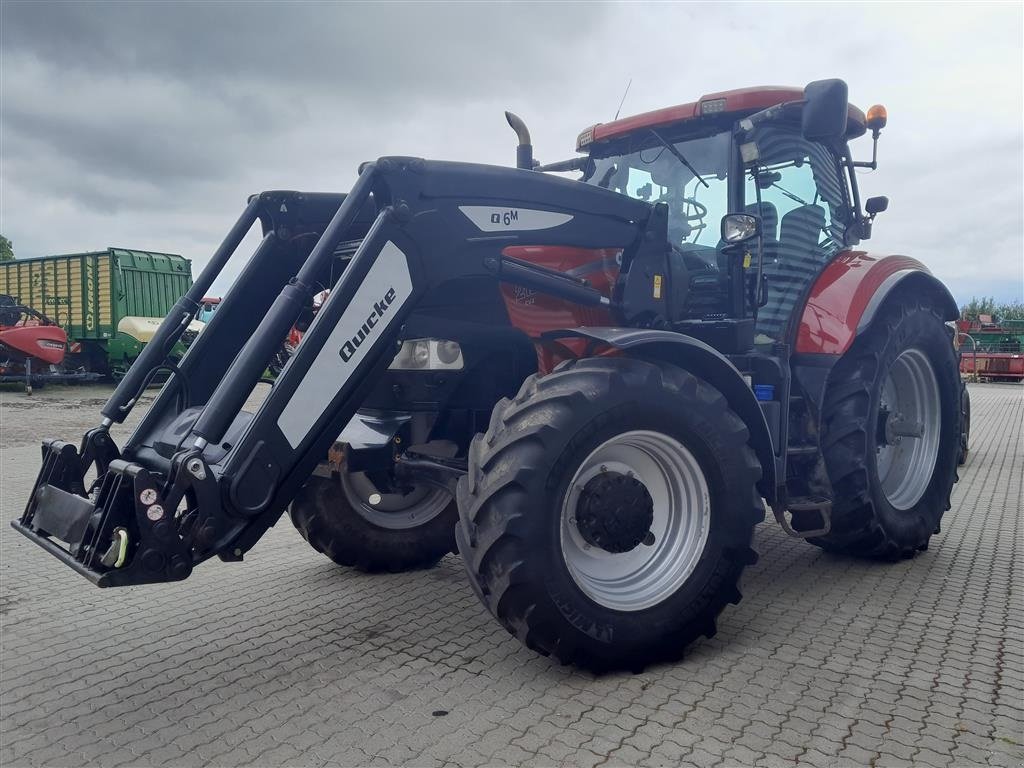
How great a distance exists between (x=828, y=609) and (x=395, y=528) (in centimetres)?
237

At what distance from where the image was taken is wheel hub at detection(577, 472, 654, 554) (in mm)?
3371

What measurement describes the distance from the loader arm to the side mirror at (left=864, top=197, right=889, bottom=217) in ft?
7.26

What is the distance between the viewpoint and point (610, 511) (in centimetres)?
339

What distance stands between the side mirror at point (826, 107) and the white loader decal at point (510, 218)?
1.30 m

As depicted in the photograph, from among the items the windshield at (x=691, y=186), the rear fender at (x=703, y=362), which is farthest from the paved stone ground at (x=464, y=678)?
the windshield at (x=691, y=186)

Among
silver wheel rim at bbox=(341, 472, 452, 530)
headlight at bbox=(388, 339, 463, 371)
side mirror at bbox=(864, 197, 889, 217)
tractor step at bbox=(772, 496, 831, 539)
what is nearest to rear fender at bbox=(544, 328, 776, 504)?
tractor step at bbox=(772, 496, 831, 539)

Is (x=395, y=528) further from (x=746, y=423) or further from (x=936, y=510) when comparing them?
(x=936, y=510)

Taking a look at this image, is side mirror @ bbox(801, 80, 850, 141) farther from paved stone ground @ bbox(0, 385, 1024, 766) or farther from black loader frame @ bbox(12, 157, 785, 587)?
paved stone ground @ bbox(0, 385, 1024, 766)

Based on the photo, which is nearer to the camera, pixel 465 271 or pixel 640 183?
pixel 465 271

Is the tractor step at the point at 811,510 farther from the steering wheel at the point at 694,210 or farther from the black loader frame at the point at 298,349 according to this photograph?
the steering wheel at the point at 694,210

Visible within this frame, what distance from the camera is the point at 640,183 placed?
16.0ft

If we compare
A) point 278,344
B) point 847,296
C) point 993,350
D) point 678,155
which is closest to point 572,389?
point 278,344

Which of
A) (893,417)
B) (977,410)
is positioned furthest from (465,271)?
(977,410)

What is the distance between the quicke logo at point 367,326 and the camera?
319 cm
